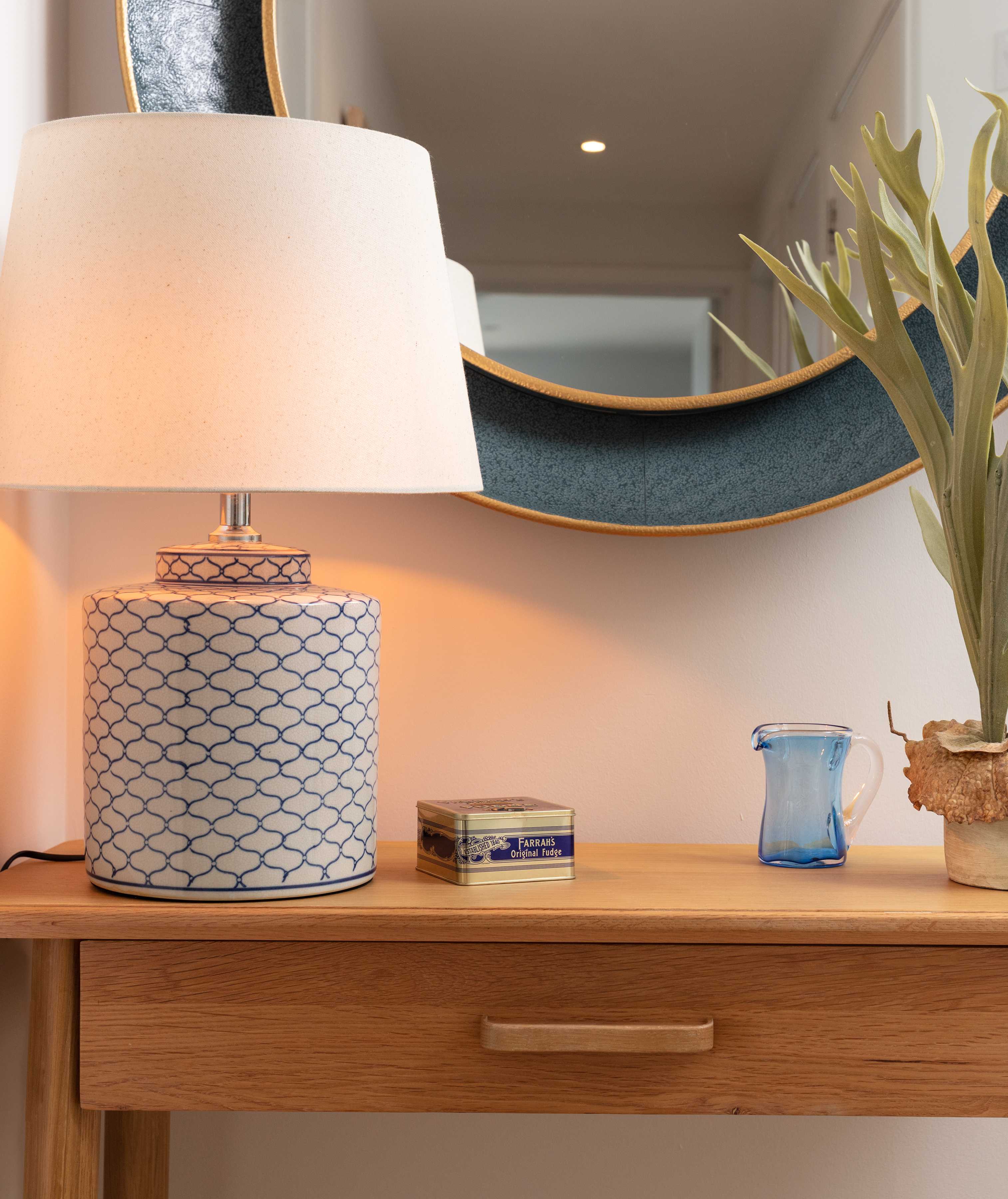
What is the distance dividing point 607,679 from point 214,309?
2.01 feet

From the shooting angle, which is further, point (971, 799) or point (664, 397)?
point (664, 397)

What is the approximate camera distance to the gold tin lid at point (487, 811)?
89 cm

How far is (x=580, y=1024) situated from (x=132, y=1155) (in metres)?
0.52

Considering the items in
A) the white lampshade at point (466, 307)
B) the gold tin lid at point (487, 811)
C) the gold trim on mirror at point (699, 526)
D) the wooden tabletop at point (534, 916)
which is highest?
the white lampshade at point (466, 307)

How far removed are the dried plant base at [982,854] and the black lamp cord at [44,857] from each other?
2.49 ft

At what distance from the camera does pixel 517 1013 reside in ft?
2.69

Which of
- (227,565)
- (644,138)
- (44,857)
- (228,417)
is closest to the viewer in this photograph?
(228,417)

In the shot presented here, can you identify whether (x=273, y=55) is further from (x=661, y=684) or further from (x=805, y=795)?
(x=805, y=795)

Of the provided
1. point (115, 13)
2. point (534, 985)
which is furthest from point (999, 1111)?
point (115, 13)

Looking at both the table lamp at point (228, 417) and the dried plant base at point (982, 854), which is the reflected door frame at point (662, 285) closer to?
the table lamp at point (228, 417)

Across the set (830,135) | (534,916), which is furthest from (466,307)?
(534,916)

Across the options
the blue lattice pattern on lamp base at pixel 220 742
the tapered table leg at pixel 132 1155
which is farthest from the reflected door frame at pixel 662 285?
the tapered table leg at pixel 132 1155

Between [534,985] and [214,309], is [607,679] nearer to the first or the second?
→ [534,985]

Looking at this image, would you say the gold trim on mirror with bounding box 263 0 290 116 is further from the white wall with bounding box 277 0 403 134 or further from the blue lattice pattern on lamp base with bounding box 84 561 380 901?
the blue lattice pattern on lamp base with bounding box 84 561 380 901
